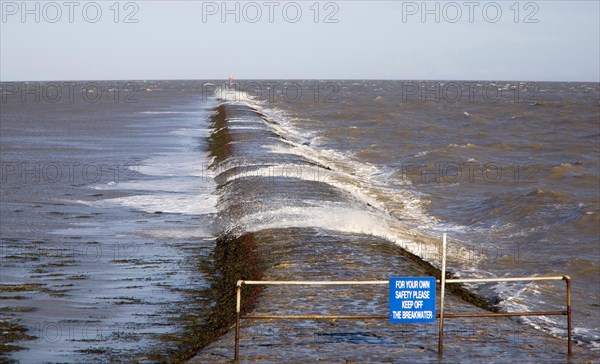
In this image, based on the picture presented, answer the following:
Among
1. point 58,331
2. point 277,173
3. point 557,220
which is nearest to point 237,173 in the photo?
point 277,173

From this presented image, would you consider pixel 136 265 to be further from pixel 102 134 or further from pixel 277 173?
pixel 102 134

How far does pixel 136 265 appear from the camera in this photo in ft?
47.4

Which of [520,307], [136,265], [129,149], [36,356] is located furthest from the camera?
[129,149]

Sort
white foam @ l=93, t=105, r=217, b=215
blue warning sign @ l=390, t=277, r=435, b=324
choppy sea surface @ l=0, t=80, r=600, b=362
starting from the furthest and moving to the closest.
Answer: white foam @ l=93, t=105, r=217, b=215 → choppy sea surface @ l=0, t=80, r=600, b=362 → blue warning sign @ l=390, t=277, r=435, b=324

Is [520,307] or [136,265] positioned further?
[136,265]

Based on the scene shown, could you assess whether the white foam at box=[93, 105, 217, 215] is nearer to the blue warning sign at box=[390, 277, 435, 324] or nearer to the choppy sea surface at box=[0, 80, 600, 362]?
the choppy sea surface at box=[0, 80, 600, 362]

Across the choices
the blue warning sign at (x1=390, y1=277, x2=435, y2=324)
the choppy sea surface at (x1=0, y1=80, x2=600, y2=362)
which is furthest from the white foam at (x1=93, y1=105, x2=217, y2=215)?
the blue warning sign at (x1=390, y1=277, x2=435, y2=324)

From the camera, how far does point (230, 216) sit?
18.8 m

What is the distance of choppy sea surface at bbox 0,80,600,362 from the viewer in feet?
38.1

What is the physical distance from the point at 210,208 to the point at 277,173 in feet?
12.9

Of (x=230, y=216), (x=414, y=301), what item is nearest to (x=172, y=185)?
(x=230, y=216)

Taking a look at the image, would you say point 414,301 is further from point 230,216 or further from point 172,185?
point 172,185

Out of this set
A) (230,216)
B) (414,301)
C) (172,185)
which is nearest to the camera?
(414,301)

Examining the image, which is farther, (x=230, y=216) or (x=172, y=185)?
(x=172, y=185)
